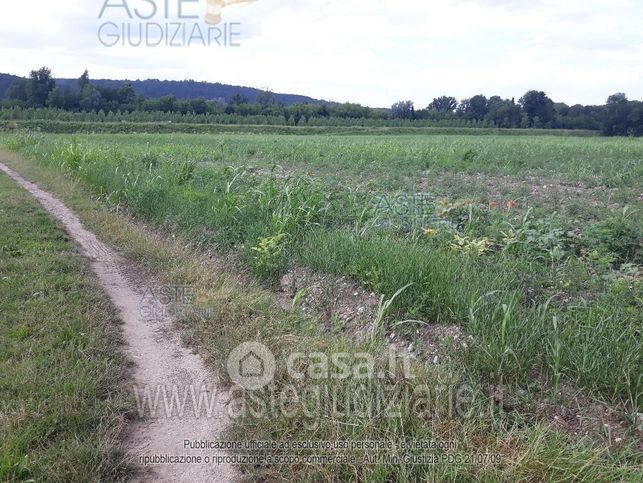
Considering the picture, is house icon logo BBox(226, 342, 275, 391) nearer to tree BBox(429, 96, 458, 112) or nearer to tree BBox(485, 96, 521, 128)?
tree BBox(485, 96, 521, 128)

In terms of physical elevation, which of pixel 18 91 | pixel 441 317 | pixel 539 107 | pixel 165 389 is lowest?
pixel 165 389

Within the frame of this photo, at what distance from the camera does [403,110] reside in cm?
7619

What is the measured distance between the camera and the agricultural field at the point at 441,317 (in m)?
2.84

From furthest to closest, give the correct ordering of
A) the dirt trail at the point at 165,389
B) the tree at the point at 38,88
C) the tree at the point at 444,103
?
the tree at the point at 444,103, the tree at the point at 38,88, the dirt trail at the point at 165,389

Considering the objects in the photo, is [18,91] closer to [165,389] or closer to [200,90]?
[200,90]

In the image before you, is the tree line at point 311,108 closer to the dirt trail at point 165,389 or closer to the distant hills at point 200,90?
the distant hills at point 200,90

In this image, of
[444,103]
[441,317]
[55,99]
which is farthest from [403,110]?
[441,317]

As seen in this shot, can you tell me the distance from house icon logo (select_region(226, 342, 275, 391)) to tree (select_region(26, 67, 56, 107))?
225ft

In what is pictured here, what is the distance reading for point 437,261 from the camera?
473cm

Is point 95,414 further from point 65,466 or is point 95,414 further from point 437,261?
point 437,261

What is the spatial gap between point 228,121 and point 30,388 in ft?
191

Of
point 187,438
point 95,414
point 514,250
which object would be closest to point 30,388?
point 95,414

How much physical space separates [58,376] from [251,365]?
1.21m

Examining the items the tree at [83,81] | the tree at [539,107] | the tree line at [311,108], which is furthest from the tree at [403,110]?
the tree at [83,81]
